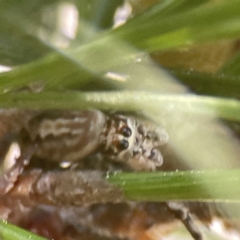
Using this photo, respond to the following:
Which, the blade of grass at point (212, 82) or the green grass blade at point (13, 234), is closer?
the green grass blade at point (13, 234)

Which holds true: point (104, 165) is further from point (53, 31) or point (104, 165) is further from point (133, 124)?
point (53, 31)

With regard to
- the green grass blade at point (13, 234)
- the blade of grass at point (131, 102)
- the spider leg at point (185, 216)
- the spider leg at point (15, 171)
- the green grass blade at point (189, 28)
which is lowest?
the spider leg at point (185, 216)

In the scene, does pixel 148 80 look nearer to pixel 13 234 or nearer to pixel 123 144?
pixel 123 144

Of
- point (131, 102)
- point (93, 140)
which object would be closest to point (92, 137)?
point (93, 140)

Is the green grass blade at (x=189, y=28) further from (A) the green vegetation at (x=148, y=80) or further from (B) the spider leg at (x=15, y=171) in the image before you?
(B) the spider leg at (x=15, y=171)

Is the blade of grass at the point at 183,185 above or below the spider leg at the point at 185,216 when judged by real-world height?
above

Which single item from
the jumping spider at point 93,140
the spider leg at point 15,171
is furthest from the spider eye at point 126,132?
the spider leg at point 15,171

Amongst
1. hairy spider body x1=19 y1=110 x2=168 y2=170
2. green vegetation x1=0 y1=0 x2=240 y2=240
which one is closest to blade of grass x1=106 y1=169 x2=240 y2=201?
green vegetation x1=0 y1=0 x2=240 y2=240
